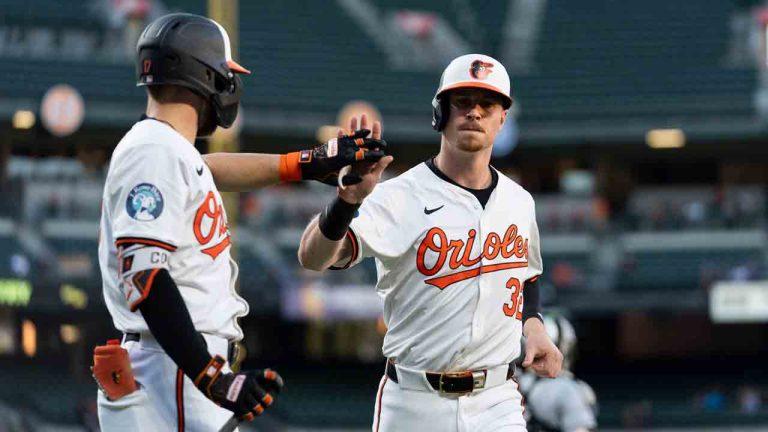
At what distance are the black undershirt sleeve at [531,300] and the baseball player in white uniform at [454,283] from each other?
0.74 feet

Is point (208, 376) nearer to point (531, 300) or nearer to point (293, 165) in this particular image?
point (293, 165)

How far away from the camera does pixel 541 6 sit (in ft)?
111

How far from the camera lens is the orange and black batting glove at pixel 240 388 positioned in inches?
156

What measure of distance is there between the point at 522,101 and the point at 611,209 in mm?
3450

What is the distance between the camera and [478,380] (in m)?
5.74

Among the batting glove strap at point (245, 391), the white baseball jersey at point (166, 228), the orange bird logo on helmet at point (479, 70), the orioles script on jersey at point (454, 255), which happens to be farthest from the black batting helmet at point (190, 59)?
the orange bird logo on helmet at point (479, 70)

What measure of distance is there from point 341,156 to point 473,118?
126cm

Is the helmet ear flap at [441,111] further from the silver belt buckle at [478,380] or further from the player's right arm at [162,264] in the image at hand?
the player's right arm at [162,264]

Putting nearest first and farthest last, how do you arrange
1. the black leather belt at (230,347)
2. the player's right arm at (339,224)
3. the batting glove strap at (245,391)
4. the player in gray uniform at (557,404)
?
the batting glove strap at (245,391)
the black leather belt at (230,347)
the player's right arm at (339,224)
the player in gray uniform at (557,404)

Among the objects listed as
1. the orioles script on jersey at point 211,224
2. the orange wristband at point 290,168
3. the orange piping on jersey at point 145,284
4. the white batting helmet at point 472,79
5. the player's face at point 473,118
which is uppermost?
the white batting helmet at point 472,79

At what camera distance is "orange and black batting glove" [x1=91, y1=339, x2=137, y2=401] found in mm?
A: 4195

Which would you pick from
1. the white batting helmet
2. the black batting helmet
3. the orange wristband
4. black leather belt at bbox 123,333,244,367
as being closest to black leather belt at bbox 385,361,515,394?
the white batting helmet

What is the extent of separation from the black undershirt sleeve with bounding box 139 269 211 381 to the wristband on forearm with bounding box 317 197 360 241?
104 cm

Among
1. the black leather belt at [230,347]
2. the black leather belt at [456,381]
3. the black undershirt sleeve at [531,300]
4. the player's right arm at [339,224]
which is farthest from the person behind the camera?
the black undershirt sleeve at [531,300]
